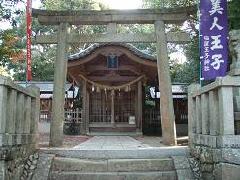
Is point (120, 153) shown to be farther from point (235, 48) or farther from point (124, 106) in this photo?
point (124, 106)

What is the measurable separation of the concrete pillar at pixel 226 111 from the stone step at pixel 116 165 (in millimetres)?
2243

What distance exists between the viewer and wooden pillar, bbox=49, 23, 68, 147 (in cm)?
1070

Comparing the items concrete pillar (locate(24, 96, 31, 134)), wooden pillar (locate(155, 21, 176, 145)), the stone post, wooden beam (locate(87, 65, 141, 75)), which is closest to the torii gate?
wooden pillar (locate(155, 21, 176, 145))

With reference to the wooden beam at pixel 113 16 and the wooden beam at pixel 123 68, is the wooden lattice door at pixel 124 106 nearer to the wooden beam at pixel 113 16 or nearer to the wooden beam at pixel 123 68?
the wooden beam at pixel 123 68

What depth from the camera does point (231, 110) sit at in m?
5.62

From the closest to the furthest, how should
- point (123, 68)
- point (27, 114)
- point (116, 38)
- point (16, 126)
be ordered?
1. point (16, 126)
2. point (27, 114)
3. point (116, 38)
4. point (123, 68)

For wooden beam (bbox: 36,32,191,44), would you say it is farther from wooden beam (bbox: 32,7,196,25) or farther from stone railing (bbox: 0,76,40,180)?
stone railing (bbox: 0,76,40,180)

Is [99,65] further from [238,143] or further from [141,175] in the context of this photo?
[238,143]

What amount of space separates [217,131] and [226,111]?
1.93 ft

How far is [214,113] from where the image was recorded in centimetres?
620

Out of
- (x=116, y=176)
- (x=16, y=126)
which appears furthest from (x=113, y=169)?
(x=16, y=126)

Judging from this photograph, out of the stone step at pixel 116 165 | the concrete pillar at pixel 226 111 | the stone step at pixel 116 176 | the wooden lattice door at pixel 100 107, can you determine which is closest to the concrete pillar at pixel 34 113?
the stone step at pixel 116 165

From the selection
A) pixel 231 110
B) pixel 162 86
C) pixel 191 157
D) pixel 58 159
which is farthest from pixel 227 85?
pixel 162 86

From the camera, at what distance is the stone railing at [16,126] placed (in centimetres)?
568
